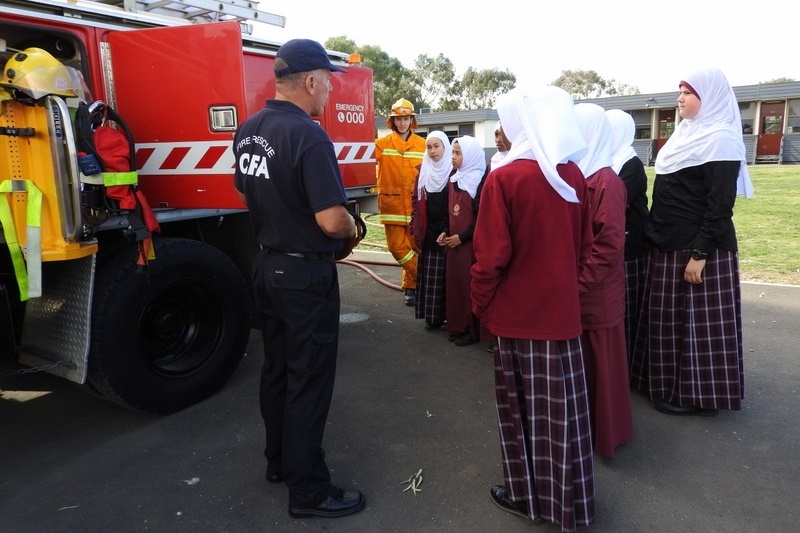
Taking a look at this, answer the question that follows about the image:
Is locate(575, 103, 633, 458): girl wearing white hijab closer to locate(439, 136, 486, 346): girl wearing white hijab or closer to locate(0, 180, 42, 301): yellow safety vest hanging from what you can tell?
locate(439, 136, 486, 346): girl wearing white hijab

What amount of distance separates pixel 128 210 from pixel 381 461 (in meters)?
1.85

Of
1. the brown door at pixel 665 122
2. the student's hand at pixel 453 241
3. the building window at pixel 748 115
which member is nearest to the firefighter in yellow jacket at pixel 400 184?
the student's hand at pixel 453 241

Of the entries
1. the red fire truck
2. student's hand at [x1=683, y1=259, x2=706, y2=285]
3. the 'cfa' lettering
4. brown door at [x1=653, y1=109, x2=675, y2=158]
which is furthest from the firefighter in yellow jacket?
brown door at [x1=653, y1=109, x2=675, y2=158]

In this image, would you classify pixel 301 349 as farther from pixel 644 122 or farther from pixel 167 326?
pixel 644 122

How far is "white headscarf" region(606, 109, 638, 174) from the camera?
11.5ft

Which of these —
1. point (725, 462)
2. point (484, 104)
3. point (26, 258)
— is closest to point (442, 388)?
point (725, 462)

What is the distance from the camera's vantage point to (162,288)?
11.3 ft

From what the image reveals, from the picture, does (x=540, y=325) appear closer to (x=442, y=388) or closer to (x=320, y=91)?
(x=320, y=91)

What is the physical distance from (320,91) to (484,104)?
205ft

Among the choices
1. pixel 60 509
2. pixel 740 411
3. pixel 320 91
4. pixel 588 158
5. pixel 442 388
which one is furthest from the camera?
pixel 442 388

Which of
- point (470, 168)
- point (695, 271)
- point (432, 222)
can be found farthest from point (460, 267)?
point (695, 271)

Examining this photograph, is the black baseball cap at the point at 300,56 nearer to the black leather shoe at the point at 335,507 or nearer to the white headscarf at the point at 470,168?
the black leather shoe at the point at 335,507

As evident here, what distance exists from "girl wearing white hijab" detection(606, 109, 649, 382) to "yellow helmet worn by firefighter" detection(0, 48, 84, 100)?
2.84 metres

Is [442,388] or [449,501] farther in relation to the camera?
[442,388]
